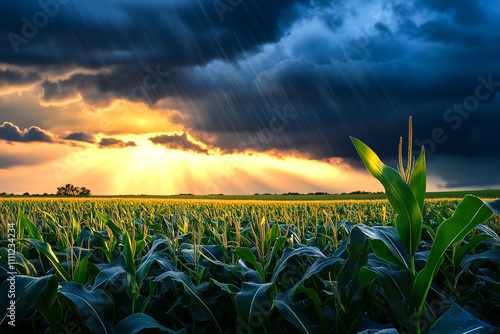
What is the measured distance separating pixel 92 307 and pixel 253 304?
35.4 inches

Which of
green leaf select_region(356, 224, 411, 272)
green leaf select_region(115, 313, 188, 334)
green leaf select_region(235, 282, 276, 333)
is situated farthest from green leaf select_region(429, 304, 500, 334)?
green leaf select_region(115, 313, 188, 334)

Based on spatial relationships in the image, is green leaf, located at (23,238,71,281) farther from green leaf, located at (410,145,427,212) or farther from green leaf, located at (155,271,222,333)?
green leaf, located at (410,145,427,212)

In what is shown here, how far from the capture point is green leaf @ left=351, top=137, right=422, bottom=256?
1754 mm

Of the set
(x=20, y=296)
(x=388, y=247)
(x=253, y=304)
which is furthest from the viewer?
(x=388, y=247)

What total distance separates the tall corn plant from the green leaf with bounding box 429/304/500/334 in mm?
250

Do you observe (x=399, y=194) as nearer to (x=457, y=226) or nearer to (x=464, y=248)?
(x=457, y=226)

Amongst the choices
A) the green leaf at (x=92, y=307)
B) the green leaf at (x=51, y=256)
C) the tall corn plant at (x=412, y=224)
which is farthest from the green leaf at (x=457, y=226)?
the green leaf at (x=51, y=256)

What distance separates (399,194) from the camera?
1776 mm

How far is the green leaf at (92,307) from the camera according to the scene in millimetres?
1817

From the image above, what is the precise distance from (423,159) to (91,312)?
2.12 m

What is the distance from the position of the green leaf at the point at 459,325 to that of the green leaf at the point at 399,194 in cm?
41

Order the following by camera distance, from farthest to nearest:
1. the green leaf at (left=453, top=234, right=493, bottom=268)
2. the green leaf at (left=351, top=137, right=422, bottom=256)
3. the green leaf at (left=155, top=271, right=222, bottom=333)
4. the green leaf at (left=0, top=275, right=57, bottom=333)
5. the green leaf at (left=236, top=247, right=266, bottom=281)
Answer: the green leaf at (left=453, top=234, right=493, bottom=268) < the green leaf at (left=236, top=247, right=266, bottom=281) < the green leaf at (left=155, top=271, right=222, bottom=333) < the green leaf at (left=351, top=137, right=422, bottom=256) < the green leaf at (left=0, top=275, right=57, bottom=333)

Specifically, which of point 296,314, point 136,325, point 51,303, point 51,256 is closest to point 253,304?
point 296,314

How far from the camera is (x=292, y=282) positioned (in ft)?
8.96
